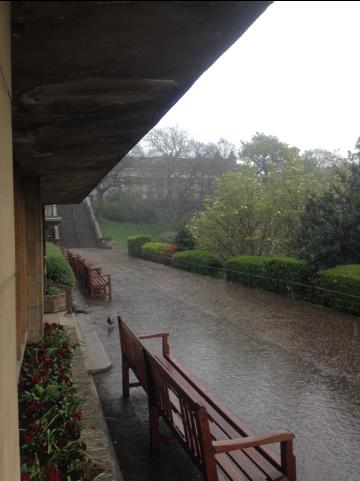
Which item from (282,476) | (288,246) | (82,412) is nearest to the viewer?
(282,476)

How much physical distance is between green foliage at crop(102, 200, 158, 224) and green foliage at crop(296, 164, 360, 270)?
38.0 meters

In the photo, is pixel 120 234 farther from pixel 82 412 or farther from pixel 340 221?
pixel 82 412

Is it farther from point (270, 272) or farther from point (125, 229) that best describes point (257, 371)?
point (125, 229)

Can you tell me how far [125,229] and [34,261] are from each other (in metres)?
41.5

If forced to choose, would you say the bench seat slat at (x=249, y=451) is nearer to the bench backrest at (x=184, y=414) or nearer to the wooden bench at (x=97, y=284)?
the bench backrest at (x=184, y=414)

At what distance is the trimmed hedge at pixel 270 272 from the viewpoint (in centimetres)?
1309

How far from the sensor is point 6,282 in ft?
4.81

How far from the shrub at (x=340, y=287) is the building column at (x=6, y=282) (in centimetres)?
976

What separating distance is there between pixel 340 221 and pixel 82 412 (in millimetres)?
10168

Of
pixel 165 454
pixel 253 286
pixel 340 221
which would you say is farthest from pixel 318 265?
pixel 165 454

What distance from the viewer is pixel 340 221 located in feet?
41.4

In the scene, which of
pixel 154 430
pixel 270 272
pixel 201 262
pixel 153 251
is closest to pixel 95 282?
pixel 270 272

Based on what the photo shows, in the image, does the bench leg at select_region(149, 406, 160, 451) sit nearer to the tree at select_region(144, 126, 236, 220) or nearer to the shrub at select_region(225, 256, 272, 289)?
the shrub at select_region(225, 256, 272, 289)

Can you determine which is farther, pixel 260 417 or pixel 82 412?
pixel 260 417
